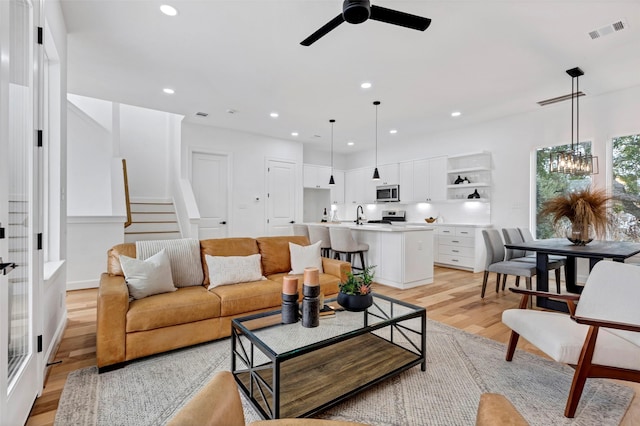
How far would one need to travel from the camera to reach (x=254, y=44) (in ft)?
10.3

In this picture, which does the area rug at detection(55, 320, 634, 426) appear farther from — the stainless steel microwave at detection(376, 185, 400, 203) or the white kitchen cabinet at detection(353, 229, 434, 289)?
the stainless steel microwave at detection(376, 185, 400, 203)

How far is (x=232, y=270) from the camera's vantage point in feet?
9.58

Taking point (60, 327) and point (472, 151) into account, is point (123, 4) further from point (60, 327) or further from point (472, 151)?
point (472, 151)

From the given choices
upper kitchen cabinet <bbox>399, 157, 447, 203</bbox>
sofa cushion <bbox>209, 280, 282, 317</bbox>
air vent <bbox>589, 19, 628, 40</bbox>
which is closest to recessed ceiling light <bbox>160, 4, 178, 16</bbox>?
sofa cushion <bbox>209, 280, 282, 317</bbox>

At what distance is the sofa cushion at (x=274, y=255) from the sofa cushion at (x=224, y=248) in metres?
0.11

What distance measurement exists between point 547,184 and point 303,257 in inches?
181

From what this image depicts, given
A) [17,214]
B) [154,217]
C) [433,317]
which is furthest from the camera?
[154,217]

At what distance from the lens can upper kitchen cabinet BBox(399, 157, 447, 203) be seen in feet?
21.4

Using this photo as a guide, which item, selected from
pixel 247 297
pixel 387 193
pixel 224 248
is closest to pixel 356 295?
pixel 247 297

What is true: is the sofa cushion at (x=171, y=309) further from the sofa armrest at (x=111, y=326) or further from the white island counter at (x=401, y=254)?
the white island counter at (x=401, y=254)

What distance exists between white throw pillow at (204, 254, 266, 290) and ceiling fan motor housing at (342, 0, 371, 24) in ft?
7.37

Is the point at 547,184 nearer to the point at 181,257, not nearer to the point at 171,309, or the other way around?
the point at 181,257

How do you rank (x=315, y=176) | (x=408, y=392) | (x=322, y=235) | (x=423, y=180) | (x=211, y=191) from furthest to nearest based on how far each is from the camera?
1. (x=315, y=176)
2. (x=423, y=180)
3. (x=211, y=191)
4. (x=322, y=235)
5. (x=408, y=392)

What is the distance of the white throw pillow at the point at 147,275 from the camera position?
243cm
